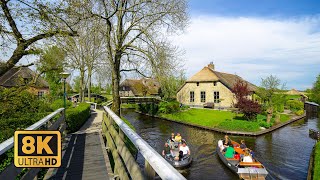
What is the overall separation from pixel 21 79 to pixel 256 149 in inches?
752

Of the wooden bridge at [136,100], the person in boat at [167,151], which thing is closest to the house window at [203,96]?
the wooden bridge at [136,100]

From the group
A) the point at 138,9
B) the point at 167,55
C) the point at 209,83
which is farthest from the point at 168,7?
the point at 209,83

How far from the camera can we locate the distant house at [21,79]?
33.2 ft

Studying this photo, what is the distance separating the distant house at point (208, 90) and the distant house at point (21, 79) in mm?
24925

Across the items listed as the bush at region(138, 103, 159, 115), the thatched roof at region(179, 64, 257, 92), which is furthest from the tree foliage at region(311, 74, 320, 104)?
the bush at region(138, 103, 159, 115)

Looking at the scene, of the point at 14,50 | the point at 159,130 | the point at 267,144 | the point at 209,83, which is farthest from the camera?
the point at 209,83

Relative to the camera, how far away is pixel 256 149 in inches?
857

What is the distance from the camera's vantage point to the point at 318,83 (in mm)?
64750

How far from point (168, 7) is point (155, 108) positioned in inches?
1110

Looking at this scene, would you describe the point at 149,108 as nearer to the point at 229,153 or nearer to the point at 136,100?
the point at 136,100

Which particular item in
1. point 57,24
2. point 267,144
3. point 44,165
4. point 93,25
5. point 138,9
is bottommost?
point 267,144

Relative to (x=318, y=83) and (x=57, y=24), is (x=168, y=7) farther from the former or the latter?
(x=318, y=83)

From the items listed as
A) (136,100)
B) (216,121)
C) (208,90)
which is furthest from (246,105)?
(136,100)

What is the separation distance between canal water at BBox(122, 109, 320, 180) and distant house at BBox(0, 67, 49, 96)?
8.87 meters
